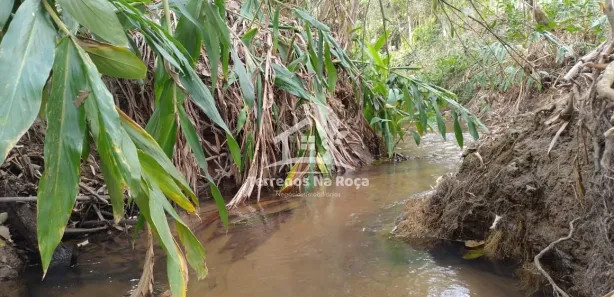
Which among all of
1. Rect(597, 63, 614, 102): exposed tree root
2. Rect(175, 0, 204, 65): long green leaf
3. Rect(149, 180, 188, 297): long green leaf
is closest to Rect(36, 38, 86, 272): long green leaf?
Rect(149, 180, 188, 297): long green leaf

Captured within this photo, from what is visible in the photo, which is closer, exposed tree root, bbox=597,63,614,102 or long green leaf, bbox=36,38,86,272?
long green leaf, bbox=36,38,86,272

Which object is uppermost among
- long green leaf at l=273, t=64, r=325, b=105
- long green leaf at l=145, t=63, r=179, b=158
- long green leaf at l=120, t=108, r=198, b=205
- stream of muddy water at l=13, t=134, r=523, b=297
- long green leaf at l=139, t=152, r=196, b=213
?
long green leaf at l=273, t=64, r=325, b=105

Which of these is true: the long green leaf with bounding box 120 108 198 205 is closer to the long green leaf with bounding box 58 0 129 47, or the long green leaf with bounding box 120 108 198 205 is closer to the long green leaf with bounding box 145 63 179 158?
the long green leaf with bounding box 58 0 129 47

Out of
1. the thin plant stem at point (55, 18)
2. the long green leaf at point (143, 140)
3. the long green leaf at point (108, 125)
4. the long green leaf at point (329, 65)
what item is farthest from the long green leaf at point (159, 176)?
the long green leaf at point (329, 65)

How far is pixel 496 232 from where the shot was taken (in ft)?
6.64

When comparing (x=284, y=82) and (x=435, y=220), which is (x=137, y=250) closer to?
(x=284, y=82)

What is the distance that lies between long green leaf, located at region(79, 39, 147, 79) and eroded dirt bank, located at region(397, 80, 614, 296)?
4.50 ft

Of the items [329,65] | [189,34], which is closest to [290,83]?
[329,65]

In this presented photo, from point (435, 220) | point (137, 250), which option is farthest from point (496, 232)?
point (137, 250)

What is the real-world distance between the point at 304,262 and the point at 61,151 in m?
1.58

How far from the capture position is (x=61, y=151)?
25.0 inches

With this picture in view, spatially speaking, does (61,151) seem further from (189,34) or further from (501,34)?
(501,34)

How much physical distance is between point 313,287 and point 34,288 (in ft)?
4.15

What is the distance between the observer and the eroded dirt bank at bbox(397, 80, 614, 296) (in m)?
1.45
